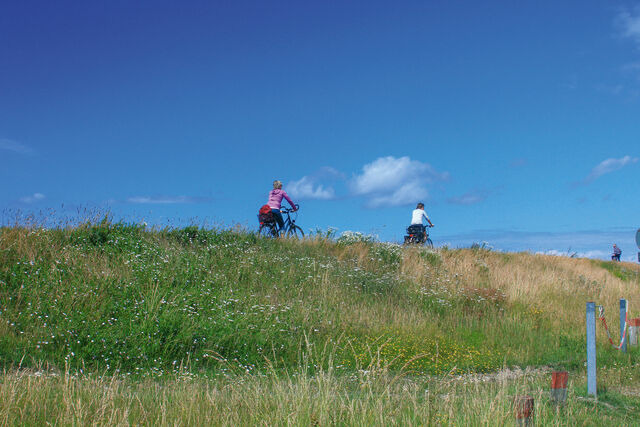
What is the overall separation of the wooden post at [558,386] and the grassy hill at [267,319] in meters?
0.50

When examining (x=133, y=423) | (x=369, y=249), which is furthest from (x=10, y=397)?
(x=369, y=249)

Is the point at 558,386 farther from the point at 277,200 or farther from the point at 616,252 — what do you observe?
the point at 616,252

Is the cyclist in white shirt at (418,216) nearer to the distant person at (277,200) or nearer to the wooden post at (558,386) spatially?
the distant person at (277,200)

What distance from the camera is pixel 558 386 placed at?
19.3 feet

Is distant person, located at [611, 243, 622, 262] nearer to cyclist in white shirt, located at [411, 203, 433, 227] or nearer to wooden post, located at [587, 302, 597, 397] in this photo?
cyclist in white shirt, located at [411, 203, 433, 227]

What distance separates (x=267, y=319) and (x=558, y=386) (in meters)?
6.00

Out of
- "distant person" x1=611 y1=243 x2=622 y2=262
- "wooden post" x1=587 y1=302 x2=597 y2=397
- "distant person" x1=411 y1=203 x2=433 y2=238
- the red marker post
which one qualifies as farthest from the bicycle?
"distant person" x1=611 y1=243 x2=622 y2=262

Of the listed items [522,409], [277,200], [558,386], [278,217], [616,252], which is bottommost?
[522,409]

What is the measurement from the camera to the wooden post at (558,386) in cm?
584

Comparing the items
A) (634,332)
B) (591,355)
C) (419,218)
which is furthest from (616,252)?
(591,355)

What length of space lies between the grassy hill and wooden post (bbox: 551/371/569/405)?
0.50m

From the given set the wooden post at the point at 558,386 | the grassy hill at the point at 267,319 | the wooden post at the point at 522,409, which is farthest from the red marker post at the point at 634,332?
the wooden post at the point at 522,409

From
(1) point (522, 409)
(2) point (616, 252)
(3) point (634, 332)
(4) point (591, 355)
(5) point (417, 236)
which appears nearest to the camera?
(1) point (522, 409)

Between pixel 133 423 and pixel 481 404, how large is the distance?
10.7 feet
